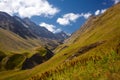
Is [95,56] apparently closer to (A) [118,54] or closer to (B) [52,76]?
(A) [118,54]

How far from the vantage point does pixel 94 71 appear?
12.5 meters

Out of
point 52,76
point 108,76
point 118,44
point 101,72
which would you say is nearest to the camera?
point 108,76

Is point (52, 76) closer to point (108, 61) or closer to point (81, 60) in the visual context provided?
point (81, 60)

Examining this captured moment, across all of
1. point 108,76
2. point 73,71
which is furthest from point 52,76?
point 108,76

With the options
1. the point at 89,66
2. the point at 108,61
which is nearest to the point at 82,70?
the point at 89,66

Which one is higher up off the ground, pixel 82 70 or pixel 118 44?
pixel 118 44

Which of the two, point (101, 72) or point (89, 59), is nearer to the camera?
point (101, 72)

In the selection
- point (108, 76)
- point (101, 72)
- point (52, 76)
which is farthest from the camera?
point (52, 76)

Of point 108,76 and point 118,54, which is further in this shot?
point 118,54

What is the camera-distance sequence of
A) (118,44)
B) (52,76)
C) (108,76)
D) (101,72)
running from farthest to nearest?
(118,44) → (52,76) → (101,72) → (108,76)

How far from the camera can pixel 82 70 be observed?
12656 millimetres

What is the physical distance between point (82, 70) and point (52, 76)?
1419 millimetres

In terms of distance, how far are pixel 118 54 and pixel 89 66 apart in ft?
4.86

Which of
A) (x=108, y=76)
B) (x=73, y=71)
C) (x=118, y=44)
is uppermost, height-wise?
(x=118, y=44)
